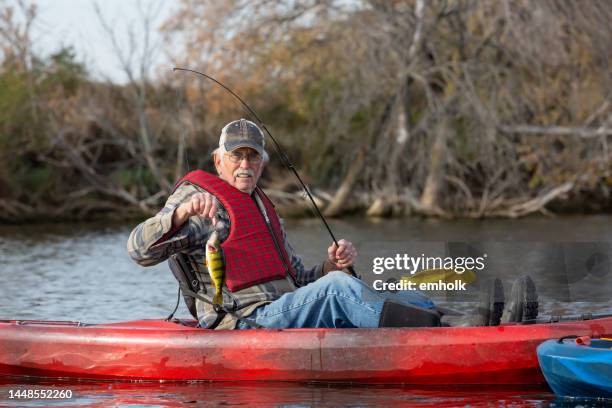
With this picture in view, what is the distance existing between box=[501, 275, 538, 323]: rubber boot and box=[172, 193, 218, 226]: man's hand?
1.68 m

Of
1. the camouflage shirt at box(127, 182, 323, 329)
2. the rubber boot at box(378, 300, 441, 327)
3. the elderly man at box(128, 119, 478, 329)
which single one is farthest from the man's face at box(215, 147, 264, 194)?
the rubber boot at box(378, 300, 441, 327)

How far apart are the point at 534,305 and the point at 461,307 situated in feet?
1.29

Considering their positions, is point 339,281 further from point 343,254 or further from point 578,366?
point 578,366

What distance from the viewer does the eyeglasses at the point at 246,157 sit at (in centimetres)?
643

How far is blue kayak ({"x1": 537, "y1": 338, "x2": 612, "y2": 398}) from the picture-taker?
597 cm

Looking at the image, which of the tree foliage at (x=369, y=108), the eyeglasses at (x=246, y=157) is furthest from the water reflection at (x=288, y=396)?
the tree foliage at (x=369, y=108)

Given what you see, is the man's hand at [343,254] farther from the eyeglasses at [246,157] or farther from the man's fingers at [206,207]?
the man's fingers at [206,207]

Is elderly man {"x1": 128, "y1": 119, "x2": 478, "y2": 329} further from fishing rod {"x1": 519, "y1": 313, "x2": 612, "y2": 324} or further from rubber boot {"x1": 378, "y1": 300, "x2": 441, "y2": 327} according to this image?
fishing rod {"x1": 519, "y1": 313, "x2": 612, "y2": 324}

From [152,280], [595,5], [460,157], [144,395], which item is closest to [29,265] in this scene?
[152,280]

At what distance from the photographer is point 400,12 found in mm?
22172

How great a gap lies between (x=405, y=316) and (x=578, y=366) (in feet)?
3.37

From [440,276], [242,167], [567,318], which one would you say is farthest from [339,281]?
[567,318]

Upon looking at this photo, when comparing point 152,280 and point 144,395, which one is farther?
point 152,280

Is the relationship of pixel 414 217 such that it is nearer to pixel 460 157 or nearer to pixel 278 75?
pixel 460 157
